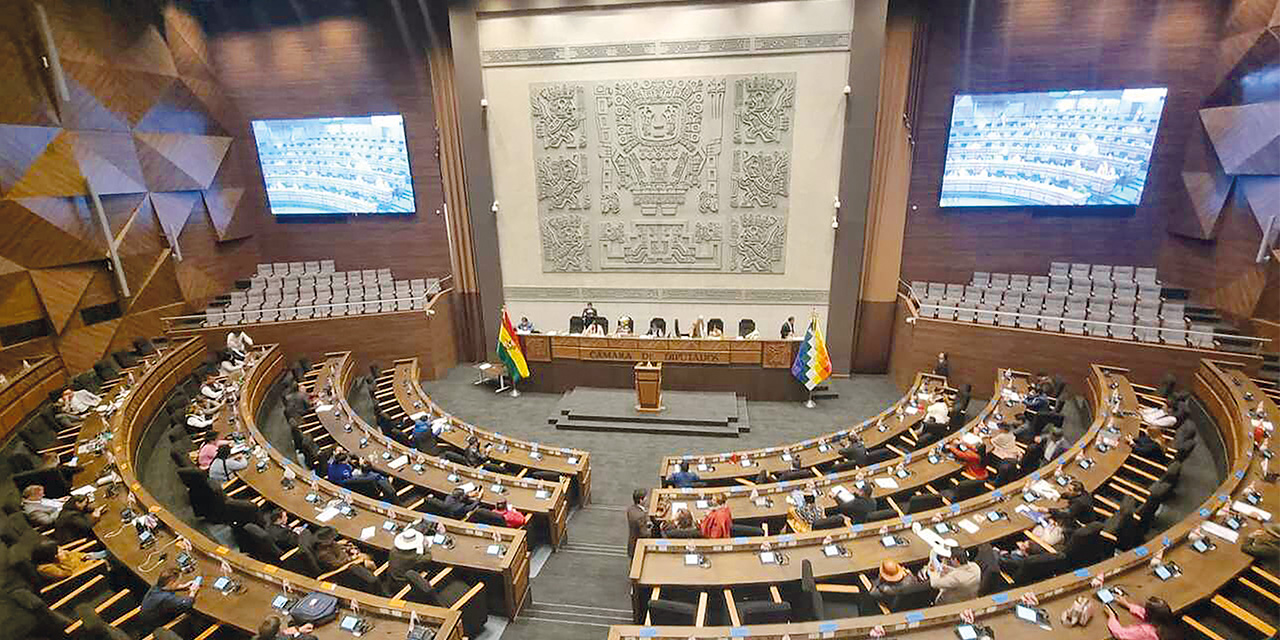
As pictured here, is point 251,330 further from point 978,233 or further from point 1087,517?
point 978,233

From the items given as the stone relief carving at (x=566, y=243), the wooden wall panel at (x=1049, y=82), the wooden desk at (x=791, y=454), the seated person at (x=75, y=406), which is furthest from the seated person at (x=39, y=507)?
the wooden wall panel at (x=1049, y=82)

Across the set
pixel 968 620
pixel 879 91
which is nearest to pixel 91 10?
pixel 879 91

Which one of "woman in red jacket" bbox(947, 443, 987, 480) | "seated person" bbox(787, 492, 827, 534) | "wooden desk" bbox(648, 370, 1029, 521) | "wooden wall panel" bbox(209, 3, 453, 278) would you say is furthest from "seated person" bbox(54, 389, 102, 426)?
"woman in red jacket" bbox(947, 443, 987, 480)


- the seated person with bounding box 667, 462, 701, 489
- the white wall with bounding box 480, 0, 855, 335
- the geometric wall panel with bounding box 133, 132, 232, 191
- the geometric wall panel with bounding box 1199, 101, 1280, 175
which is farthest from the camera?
the geometric wall panel with bounding box 133, 132, 232, 191

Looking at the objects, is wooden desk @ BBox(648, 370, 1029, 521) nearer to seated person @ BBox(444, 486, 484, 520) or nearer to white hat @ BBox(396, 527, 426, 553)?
seated person @ BBox(444, 486, 484, 520)

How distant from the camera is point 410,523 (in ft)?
19.5

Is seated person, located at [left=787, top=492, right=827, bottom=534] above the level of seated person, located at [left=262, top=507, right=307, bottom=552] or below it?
below

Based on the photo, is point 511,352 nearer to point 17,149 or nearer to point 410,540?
point 410,540

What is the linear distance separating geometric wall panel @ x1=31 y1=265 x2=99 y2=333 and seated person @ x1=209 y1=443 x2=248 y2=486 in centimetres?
566

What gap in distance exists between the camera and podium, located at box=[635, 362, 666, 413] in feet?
33.9

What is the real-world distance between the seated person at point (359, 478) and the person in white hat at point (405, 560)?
1398mm

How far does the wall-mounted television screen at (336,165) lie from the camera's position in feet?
43.8

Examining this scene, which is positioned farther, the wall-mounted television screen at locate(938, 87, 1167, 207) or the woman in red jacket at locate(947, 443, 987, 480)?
the wall-mounted television screen at locate(938, 87, 1167, 207)

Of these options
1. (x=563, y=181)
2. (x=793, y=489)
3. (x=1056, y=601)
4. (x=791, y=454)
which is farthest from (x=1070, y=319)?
(x=563, y=181)
